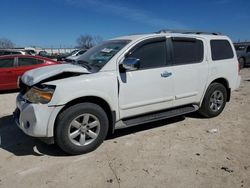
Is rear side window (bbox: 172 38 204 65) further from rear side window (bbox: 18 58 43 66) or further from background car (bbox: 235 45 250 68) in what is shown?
background car (bbox: 235 45 250 68)

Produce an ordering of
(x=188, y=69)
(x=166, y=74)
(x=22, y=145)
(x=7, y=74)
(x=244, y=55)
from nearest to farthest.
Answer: (x=22, y=145)
(x=166, y=74)
(x=188, y=69)
(x=7, y=74)
(x=244, y=55)

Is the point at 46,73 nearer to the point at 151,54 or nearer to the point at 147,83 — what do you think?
the point at 147,83

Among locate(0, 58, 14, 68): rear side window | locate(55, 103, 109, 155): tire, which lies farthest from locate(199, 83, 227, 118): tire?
locate(0, 58, 14, 68): rear side window

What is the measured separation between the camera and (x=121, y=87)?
385 cm

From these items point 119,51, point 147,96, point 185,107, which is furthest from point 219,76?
point 119,51

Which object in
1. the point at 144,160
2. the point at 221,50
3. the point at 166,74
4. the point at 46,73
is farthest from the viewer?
the point at 221,50

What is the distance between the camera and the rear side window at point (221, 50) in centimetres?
512

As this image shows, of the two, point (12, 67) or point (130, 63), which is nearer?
point (130, 63)

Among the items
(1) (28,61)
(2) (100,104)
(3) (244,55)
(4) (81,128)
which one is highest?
(3) (244,55)

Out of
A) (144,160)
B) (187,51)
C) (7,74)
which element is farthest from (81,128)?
(7,74)

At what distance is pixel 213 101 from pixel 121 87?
2.52m

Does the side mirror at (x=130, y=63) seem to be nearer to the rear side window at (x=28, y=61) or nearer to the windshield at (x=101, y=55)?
the windshield at (x=101, y=55)

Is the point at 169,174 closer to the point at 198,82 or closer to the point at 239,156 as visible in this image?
the point at 239,156

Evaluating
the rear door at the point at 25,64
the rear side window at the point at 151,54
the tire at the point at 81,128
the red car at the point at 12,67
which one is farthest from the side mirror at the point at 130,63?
the rear door at the point at 25,64
